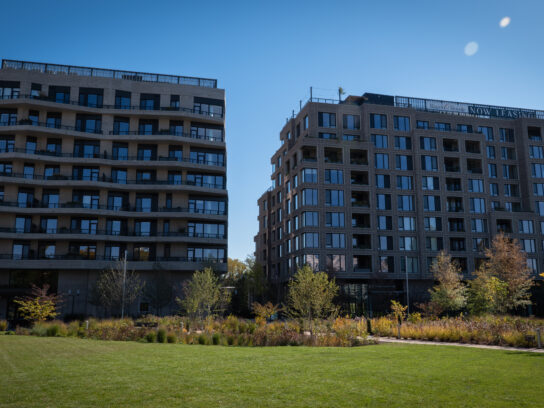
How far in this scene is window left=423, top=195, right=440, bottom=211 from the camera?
6512 centimetres

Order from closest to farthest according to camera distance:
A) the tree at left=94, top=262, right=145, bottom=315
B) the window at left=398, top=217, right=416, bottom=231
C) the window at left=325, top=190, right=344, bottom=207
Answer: the tree at left=94, top=262, right=145, bottom=315
the window at left=325, top=190, right=344, bottom=207
the window at left=398, top=217, right=416, bottom=231

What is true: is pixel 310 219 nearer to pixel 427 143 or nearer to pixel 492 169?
pixel 427 143

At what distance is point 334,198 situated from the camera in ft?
202

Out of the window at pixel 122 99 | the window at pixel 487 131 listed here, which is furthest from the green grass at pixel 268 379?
the window at pixel 487 131

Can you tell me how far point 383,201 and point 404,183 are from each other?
14.1ft

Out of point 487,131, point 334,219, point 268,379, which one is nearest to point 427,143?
point 487,131

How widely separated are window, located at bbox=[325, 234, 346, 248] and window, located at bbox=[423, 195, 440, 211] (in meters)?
13.4

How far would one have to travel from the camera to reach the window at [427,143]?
219 feet

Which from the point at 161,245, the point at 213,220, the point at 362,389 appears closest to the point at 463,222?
the point at 213,220

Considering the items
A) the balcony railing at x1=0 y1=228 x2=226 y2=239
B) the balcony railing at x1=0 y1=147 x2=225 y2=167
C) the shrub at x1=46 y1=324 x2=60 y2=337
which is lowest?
the shrub at x1=46 y1=324 x2=60 y2=337

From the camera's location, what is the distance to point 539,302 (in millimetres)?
55375

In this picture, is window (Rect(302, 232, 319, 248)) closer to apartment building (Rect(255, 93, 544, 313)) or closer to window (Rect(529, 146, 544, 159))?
apartment building (Rect(255, 93, 544, 313))

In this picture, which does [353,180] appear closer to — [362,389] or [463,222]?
[463,222]

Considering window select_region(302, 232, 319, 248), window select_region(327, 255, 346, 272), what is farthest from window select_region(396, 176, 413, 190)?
window select_region(302, 232, 319, 248)
